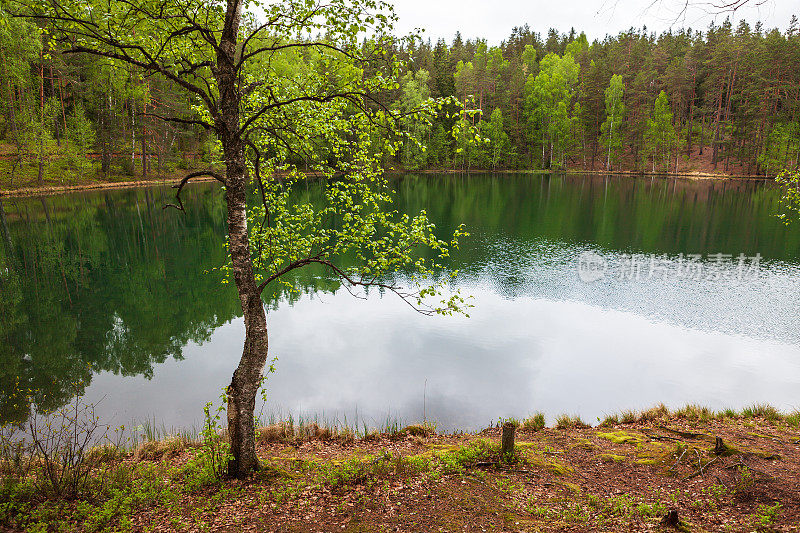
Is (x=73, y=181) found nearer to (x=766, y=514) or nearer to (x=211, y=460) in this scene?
(x=211, y=460)

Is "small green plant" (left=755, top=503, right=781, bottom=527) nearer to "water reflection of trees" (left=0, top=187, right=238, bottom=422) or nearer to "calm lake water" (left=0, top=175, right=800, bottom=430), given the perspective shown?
"calm lake water" (left=0, top=175, right=800, bottom=430)

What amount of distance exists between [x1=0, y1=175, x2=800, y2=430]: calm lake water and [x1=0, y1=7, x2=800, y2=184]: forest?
75.5 feet

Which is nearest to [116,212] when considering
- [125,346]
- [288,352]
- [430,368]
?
[125,346]

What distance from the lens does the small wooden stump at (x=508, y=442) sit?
8704 millimetres

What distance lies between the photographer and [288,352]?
60.4 ft

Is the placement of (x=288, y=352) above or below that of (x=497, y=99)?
below

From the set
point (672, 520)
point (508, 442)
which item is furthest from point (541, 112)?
point (672, 520)

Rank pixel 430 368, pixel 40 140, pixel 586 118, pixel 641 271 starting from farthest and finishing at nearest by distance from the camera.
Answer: pixel 586 118 → pixel 40 140 → pixel 641 271 → pixel 430 368

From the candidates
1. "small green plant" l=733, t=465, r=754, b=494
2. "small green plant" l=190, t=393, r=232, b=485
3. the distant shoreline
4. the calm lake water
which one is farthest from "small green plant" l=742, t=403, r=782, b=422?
the distant shoreline

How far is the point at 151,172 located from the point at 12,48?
22.0m

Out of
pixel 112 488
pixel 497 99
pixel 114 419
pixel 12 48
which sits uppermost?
pixel 497 99

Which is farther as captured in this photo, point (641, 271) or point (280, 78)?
point (641, 271)

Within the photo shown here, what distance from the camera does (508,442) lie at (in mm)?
8836

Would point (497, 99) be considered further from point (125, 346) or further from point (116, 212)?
point (125, 346)
